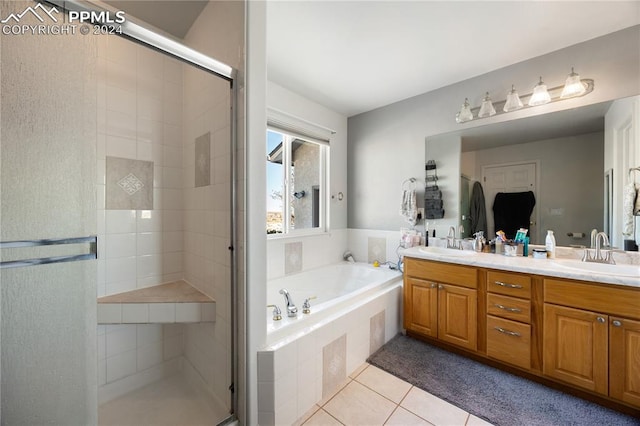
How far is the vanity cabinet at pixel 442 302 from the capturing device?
1.92 metres

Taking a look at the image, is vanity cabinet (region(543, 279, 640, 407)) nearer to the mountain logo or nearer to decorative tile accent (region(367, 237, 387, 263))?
decorative tile accent (region(367, 237, 387, 263))

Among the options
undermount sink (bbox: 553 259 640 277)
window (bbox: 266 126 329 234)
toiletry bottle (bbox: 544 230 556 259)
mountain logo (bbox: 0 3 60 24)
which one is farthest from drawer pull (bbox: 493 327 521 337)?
mountain logo (bbox: 0 3 60 24)

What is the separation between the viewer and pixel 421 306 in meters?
2.19

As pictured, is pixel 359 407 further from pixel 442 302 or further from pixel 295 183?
pixel 295 183

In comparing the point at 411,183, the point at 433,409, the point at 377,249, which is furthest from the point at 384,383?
the point at 411,183

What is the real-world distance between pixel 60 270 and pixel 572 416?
105 inches

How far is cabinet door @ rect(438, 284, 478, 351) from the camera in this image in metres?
1.91

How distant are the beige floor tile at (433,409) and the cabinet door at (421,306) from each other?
2.06 feet

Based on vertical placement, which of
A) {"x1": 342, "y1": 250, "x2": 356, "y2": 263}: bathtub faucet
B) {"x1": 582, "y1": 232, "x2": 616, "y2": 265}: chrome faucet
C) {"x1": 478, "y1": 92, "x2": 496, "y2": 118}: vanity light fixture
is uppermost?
{"x1": 478, "y1": 92, "x2": 496, "y2": 118}: vanity light fixture

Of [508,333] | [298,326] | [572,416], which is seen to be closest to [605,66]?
[508,333]

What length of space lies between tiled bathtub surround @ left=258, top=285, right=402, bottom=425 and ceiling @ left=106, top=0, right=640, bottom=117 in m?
2.04

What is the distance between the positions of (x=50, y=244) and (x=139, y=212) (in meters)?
0.91

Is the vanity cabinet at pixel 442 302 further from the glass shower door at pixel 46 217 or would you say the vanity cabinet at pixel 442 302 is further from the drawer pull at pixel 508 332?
the glass shower door at pixel 46 217

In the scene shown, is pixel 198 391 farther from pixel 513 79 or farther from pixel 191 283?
pixel 513 79
